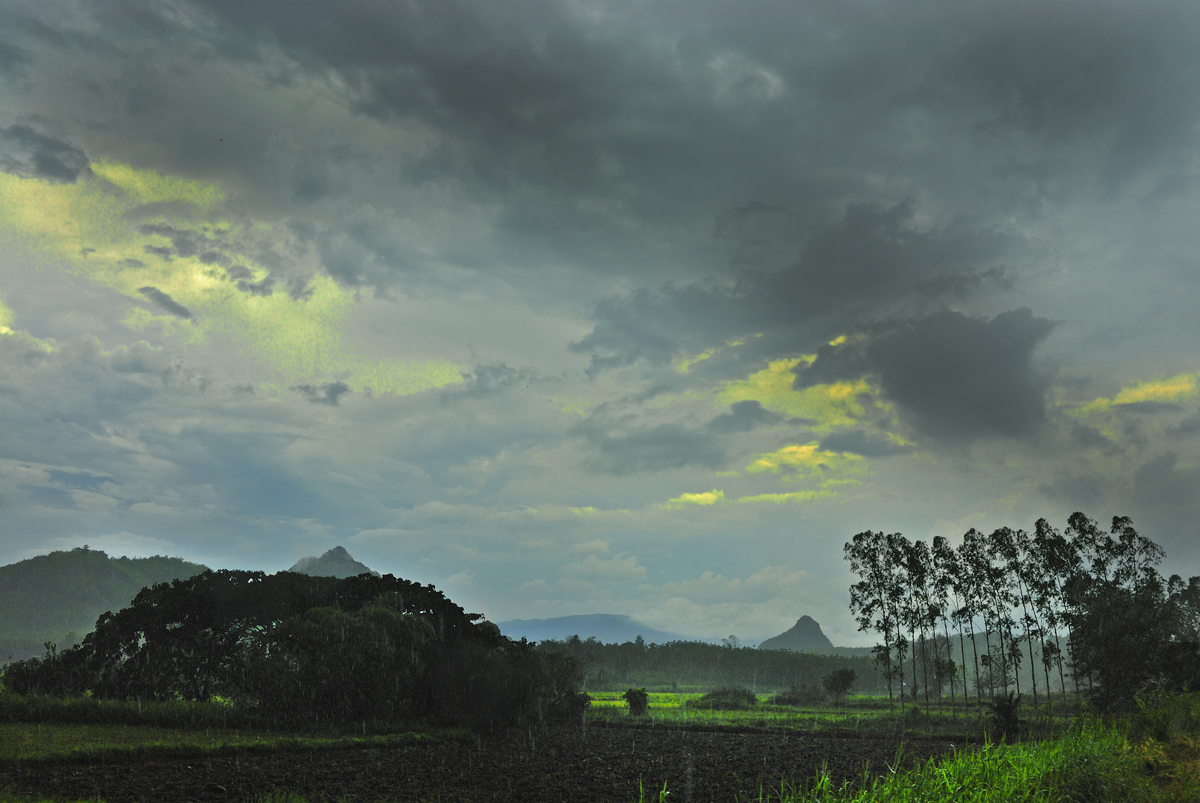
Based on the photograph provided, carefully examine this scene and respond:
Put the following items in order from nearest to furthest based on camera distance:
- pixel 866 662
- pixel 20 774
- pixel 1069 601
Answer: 1. pixel 20 774
2. pixel 1069 601
3. pixel 866 662

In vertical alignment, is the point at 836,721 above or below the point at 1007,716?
below

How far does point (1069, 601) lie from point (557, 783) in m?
77.5

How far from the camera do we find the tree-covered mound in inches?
1834

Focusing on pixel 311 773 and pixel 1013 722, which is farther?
pixel 1013 722

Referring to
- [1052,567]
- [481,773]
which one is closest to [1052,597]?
[1052,567]

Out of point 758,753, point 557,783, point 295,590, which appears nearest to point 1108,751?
point 557,783

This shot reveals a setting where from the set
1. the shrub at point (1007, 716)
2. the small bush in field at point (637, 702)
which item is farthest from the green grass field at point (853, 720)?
the shrub at point (1007, 716)

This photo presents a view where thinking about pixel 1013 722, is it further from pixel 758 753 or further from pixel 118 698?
pixel 118 698

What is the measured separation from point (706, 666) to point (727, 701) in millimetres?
88383

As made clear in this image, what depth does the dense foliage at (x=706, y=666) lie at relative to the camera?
165m

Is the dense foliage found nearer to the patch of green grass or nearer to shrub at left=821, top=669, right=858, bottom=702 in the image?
shrub at left=821, top=669, right=858, bottom=702

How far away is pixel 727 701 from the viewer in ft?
317

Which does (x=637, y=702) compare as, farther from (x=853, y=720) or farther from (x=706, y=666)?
(x=706, y=666)

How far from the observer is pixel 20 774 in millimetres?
25562
